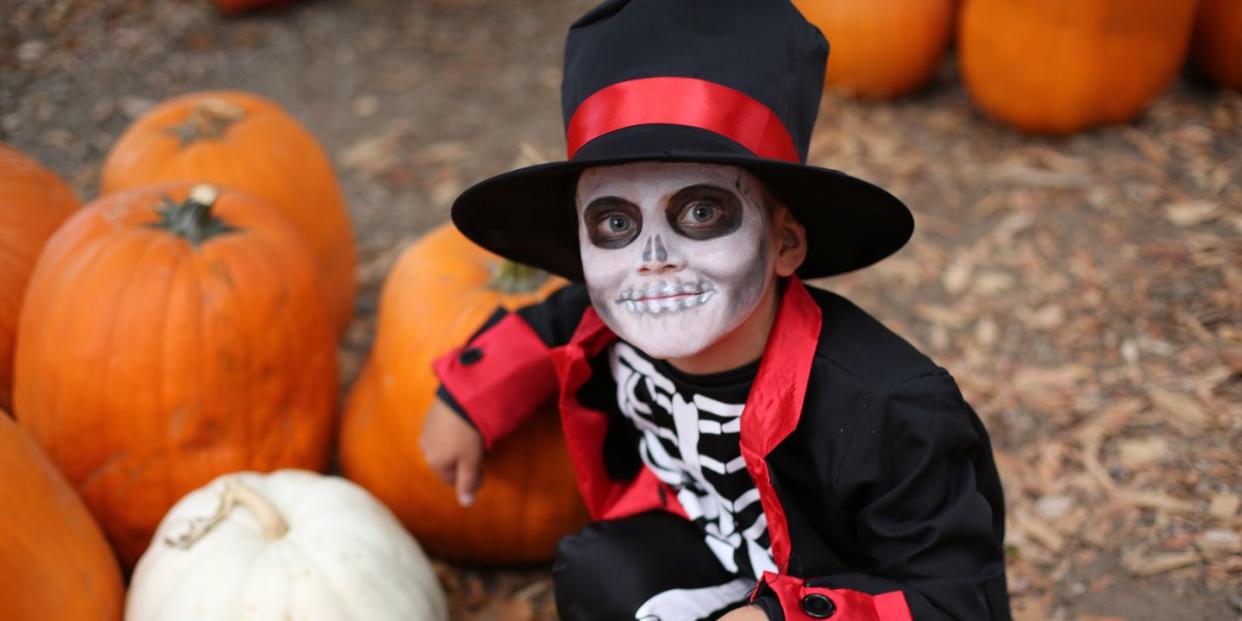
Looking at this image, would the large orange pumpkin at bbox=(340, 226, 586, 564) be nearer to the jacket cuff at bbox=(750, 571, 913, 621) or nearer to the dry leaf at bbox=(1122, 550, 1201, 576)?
the jacket cuff at bbox=(750, 571, 913, 621)

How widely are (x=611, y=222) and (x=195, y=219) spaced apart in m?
1.21

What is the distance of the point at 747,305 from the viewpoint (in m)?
1.81

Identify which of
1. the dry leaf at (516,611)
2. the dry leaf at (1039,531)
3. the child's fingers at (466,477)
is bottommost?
the dry leaf at (516,611)

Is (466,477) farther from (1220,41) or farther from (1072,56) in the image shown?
(1220,41)

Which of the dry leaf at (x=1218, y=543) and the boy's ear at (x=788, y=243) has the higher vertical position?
the boy's ear at (x=788, y=243)

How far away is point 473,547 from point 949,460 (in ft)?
4.17

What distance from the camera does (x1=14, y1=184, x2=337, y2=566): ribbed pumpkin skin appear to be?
2.39 metres

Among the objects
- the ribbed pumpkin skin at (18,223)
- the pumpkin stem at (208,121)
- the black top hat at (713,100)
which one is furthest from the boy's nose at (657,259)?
the pumpkin stem at (208,121)

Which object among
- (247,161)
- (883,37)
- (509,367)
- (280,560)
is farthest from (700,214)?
(883,37)

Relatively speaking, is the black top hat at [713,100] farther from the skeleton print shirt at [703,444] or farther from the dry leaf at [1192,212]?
the dry leaf at [1192,212]

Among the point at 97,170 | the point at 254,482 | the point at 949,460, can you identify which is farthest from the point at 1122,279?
the point at 97,170

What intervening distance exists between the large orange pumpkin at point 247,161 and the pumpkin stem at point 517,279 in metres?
0.71

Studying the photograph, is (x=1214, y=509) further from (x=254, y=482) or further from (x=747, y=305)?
(x=254, y=482)

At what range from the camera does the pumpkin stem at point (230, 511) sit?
2133 millimetres
